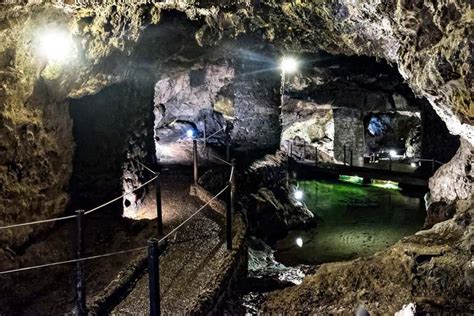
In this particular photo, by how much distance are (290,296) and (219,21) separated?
5231 millimetres

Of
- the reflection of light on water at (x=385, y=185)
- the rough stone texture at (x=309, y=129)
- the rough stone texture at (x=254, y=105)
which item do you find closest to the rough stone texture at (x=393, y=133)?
the rough stone texture at (x=309, y=129)

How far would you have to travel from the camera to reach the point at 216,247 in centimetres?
625

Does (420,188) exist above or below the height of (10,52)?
below

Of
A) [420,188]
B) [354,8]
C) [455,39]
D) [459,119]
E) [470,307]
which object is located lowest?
[420,188]

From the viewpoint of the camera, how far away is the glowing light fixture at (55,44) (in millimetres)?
5755

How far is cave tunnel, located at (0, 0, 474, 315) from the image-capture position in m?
4.67

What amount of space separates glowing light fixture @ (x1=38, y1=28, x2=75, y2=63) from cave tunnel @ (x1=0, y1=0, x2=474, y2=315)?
2 centimetres

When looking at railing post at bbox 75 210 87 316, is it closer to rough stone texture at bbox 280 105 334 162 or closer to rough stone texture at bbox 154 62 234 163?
rough stone texture at bbox 154 62 234 163

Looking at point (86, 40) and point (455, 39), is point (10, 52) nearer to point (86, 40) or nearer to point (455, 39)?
point (86, 40)

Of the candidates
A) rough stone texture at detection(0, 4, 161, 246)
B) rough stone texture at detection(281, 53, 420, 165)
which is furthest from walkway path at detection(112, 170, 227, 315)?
rough stone texture at detection(281, 53, 420, 165)

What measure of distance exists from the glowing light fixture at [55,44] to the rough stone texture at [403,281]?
431 cm

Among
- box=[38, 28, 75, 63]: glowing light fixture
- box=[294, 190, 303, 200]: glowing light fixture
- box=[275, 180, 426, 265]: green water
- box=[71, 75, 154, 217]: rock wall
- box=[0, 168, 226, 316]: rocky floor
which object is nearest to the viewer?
box=[0, 168, 226, 316]: rocky floor

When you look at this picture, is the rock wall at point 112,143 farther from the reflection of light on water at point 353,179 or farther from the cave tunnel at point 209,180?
the reflection of light on water at point 353,179

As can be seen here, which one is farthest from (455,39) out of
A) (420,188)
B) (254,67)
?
(420,188)
